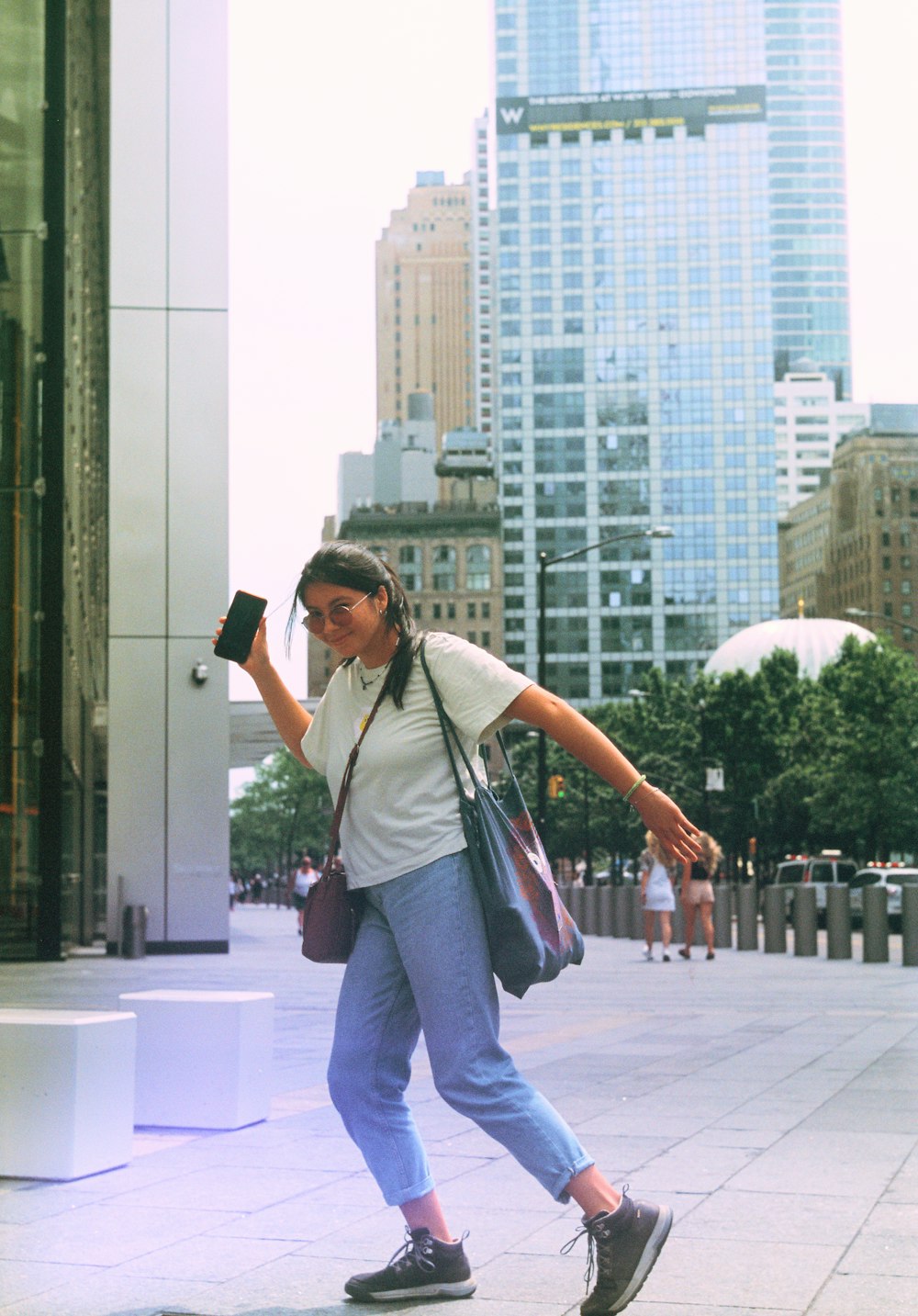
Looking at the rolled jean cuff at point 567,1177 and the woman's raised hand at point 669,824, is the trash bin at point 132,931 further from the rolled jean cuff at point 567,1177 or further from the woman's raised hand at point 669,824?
the woman's raised hand at point 669,824

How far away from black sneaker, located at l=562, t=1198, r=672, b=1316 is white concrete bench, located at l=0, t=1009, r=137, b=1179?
98.5 inches

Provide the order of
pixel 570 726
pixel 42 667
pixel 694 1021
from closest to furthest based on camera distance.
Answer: pixel 570 726, pixel 694 1021, pixel 42 667

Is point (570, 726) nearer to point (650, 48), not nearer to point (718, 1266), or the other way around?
point (718, 1266)

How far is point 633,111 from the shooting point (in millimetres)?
163125

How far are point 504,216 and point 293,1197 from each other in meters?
161

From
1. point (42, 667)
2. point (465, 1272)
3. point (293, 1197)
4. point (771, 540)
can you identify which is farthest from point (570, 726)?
point (771, 540)

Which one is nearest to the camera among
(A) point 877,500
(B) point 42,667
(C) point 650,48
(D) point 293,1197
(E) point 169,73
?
(D) point 293,1197

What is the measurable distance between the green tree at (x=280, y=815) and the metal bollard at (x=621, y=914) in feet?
215

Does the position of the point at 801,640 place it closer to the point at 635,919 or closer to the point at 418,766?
the point at 635,919

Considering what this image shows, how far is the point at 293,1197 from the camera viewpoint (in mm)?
5562

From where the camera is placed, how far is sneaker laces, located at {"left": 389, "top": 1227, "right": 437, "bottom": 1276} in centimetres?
421

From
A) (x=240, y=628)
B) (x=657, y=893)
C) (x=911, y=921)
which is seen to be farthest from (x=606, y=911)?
(x=240, y=628)

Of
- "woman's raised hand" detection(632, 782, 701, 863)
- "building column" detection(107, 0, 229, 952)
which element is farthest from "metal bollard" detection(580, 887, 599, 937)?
"woman's raised hand" detection(632, 782, 701, 863)

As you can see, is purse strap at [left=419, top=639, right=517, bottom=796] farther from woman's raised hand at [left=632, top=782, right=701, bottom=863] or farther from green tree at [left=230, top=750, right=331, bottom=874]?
green tree at [left=230, top=750, right=331, bottom=874]
